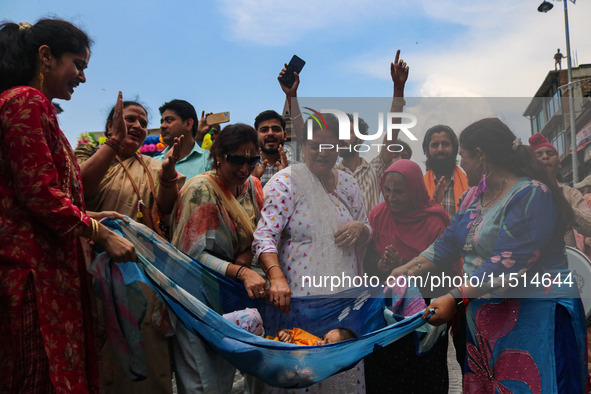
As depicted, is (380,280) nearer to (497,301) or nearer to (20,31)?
(497,301)

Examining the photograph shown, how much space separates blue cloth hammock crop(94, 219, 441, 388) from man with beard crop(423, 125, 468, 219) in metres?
0.54

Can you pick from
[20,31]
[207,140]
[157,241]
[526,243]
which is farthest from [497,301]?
[207,140]

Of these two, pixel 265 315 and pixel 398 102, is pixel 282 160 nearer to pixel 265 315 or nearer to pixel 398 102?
pixel 398 102

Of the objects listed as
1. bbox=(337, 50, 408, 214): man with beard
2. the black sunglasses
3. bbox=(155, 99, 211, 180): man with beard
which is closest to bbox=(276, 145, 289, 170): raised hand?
bbox=(155, 99, 211, 180): man with beard

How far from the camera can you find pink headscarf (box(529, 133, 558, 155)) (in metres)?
2.55

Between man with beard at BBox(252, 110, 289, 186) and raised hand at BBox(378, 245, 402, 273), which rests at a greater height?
man with beard at BBox(252, 110, 289, 186)

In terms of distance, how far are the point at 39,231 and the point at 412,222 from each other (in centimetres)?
187

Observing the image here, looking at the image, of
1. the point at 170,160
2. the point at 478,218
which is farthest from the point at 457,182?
the point at 170,160

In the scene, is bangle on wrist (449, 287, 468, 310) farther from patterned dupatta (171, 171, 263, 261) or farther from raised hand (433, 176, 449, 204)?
patterned dupatta (171, 171, 263, 261)

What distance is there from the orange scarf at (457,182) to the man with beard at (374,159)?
230mm

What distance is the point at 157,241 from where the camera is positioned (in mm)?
2637

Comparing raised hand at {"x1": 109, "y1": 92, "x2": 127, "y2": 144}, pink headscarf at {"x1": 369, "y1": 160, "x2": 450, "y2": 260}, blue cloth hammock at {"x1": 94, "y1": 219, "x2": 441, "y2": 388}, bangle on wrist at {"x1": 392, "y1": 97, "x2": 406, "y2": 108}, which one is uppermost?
bangle on wrist at {"x1": 392, "y1": 97, "x2": 406, "y2": 108}

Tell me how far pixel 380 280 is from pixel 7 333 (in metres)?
1.80

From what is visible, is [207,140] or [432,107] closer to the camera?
[432,107]
